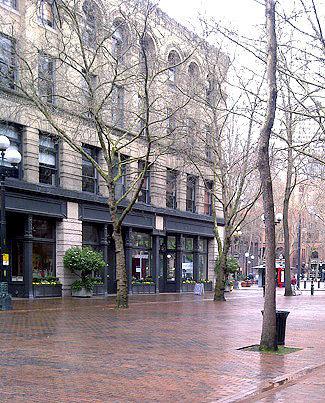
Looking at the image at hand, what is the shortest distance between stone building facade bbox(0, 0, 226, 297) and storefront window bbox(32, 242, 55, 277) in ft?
0.17

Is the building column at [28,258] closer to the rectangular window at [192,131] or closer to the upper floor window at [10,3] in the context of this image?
the rectangular window at [192,131]

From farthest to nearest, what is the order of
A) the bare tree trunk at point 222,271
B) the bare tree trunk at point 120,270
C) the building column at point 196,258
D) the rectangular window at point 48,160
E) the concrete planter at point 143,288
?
the building column at point 196,258
the concrete planter at point 143,288
the bare tree trunk at point 222,271
the rectangular window at point 48,160
the bare tree trunk at point 120,270

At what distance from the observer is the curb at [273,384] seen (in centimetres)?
761

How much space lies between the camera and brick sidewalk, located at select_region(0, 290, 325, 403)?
7902 millimetres

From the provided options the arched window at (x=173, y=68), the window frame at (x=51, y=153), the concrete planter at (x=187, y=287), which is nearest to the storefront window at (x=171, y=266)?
the concrete planter at (x=187, y=287)

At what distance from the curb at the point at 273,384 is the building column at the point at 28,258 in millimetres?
19476

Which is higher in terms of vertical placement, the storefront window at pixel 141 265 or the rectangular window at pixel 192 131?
the rectangular window at pixel 192 131

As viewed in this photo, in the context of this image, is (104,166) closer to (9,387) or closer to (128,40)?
(128,40)

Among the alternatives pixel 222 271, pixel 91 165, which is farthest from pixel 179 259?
pixel 91 165

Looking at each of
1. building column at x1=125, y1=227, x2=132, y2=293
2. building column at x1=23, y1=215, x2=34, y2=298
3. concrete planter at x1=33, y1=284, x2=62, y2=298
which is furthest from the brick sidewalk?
building column at x1=125, y1=227, x2=132, y2=293

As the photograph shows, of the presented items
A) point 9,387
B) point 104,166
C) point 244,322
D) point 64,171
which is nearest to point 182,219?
point 104,166

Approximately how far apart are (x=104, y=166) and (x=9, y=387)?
84.3 ft

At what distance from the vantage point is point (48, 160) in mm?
29547

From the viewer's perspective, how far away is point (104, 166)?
33219 millimetres
